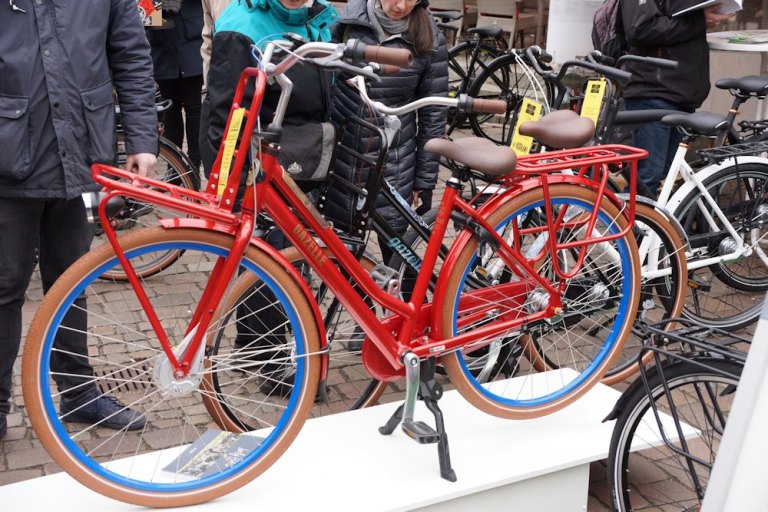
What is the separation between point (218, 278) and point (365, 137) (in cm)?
106

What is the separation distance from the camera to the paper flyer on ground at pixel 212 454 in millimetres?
3109

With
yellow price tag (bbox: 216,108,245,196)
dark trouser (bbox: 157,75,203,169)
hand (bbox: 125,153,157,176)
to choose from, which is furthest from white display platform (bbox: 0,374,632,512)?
dark trouser (bbox: 157,75,203,169)

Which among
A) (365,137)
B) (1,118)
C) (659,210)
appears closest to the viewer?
(1,118)

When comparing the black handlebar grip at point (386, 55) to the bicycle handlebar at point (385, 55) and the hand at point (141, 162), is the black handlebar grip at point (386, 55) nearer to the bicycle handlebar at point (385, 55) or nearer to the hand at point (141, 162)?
the bicycle handlebar at point (385, 55)

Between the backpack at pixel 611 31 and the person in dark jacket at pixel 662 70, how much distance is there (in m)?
0.11

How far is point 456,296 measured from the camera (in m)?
3.37

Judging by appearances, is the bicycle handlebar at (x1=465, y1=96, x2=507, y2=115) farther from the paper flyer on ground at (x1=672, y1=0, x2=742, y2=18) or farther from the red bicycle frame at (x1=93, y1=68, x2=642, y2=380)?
the paper flyer on ground at (x1=672, y1=0, x2=742, y2=18)

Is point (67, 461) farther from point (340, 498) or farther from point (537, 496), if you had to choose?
point (537, 496)

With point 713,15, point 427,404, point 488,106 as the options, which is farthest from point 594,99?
point 427,404

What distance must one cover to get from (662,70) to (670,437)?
2.58 metres

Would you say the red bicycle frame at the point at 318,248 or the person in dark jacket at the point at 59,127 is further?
the person in dark jacket at the point at 59,127

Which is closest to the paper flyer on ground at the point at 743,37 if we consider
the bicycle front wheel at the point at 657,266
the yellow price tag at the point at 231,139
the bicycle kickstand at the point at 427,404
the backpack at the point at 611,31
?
the backpack at the point at 611,31

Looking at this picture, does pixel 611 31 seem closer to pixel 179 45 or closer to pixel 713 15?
pixel 713 15

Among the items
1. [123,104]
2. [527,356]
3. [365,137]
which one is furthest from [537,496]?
[123,104]
